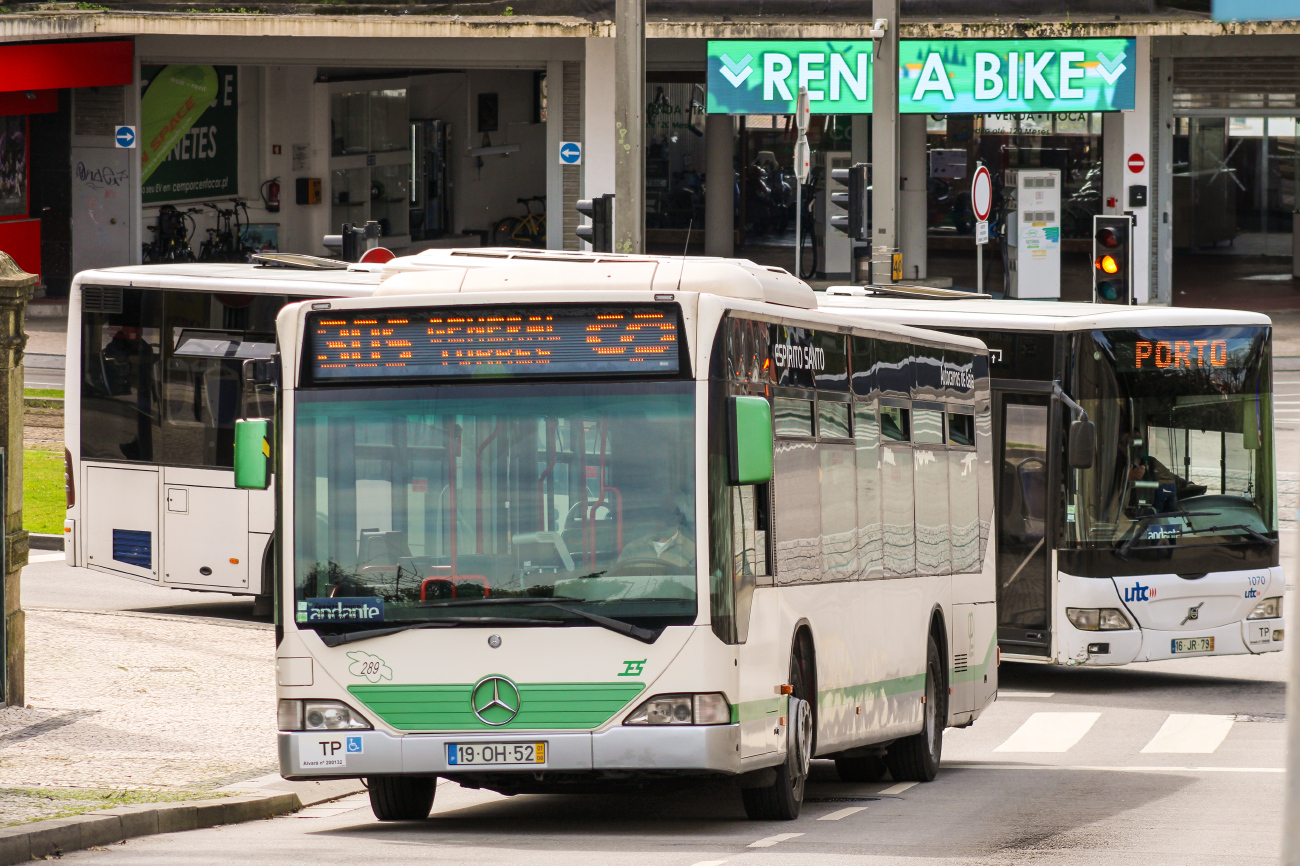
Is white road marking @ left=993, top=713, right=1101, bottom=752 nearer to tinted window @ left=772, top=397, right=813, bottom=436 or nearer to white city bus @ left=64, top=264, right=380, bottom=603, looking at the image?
tinted window @ left=772, top=397, right=813, bottom=436

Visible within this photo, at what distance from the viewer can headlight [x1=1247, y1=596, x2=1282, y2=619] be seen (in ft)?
54.3

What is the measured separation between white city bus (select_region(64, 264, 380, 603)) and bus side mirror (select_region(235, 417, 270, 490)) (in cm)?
803

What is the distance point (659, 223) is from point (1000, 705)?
35538 millimetres

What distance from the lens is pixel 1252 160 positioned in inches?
1873

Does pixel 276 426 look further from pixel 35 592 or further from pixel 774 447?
pixel 35 592

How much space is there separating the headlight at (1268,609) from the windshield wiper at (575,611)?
887 cm

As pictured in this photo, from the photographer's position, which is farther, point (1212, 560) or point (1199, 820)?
point (1212, 560)

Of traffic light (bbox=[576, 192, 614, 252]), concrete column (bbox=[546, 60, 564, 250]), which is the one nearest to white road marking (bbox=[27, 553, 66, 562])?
traffic light (bbox=[576, 192, 614, 252])

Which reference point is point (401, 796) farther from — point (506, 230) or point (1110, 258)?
point (506, 230)

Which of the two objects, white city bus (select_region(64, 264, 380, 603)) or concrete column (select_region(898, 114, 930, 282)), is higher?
concrete column (select_region(898, 114, 930, 282))

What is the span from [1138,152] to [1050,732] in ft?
82.2

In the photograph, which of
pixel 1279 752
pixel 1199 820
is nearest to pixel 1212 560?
pixel 1279 752

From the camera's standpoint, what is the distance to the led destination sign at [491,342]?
9336 millimetres

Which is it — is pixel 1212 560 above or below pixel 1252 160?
below
